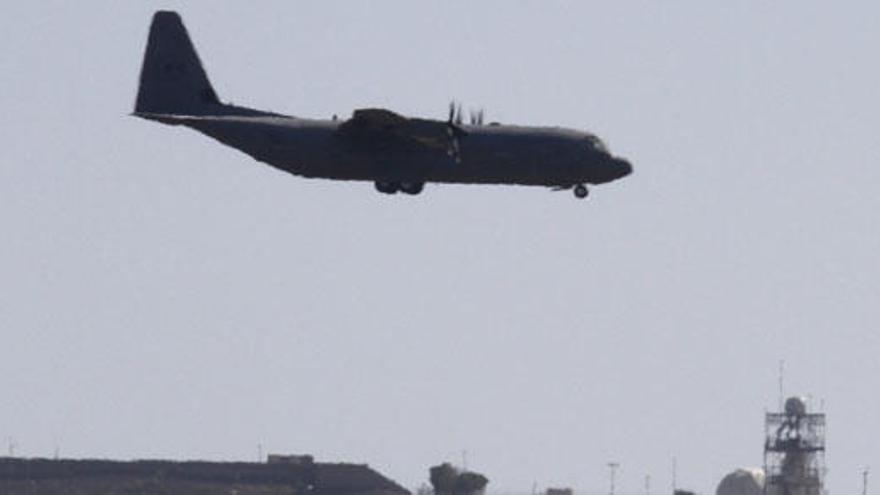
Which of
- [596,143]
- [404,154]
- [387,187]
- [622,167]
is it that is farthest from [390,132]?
[622,167]

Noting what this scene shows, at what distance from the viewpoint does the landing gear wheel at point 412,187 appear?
602ft

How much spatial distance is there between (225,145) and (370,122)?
8.22m

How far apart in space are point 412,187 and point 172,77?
18.3 m

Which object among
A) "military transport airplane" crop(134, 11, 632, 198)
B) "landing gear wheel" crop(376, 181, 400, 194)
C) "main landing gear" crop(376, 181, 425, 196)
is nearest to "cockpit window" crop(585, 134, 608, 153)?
"military transport airplane" crop(134, 11, 632, 198)

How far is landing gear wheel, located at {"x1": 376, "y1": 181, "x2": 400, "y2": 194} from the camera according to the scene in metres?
184

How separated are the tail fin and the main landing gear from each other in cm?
1450

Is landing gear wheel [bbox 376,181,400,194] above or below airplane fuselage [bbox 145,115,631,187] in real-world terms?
below

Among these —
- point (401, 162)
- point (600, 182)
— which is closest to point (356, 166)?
point (401, 162)

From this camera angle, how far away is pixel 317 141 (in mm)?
183500

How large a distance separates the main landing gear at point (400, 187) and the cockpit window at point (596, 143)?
34.4 feet

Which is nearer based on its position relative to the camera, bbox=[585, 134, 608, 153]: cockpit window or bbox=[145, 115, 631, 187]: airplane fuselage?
bbox=[145, 115, 631, 187]: airplane fuselage

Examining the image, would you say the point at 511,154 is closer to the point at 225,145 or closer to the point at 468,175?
the point at 468,175

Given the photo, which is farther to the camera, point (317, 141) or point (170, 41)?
point (170, 41)

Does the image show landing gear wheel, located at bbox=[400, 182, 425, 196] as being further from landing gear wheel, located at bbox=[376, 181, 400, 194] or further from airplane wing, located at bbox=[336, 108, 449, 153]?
airplane wing, located at bbox=[336, 108, 449, 153]
